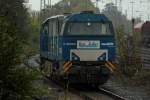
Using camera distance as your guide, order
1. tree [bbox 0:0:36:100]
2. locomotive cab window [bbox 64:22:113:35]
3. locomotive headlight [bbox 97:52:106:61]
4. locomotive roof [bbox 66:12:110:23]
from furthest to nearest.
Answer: locomotive roof [bbox 66:12:110:23]
locomotive cab window [bbox 64:22:113:35]
locomotive headlight [bbox 97:52:106:61]
tree [bbox 0:0:36:100]

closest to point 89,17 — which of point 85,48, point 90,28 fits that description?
point 90,28

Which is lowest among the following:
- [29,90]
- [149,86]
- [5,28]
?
[149,86]

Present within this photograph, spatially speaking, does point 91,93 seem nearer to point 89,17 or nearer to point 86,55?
point 86,55

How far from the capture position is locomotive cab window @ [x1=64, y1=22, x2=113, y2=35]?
737 inches

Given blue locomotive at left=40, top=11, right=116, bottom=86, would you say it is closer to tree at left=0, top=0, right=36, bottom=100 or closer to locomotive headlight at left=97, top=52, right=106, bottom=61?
locomotive headlight at left=97, top=52, right=106, bottom=61

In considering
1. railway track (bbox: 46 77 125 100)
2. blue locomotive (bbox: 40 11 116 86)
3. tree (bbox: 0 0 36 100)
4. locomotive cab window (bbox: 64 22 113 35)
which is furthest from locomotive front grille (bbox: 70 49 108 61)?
tree (bbox: 0 0 36 100)

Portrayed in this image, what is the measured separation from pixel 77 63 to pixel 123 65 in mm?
5583

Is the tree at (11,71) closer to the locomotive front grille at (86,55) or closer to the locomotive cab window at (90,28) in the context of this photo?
the locomotive front grille at (86,55)

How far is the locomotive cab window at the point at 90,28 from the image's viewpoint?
1872 cm

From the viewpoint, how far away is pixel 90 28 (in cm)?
1895

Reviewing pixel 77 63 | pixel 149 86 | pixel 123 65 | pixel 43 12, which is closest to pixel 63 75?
pixel 77 63

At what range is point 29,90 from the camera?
8453 mm

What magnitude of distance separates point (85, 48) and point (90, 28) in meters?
1.01

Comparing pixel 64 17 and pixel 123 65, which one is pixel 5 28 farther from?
pixel 123 65
